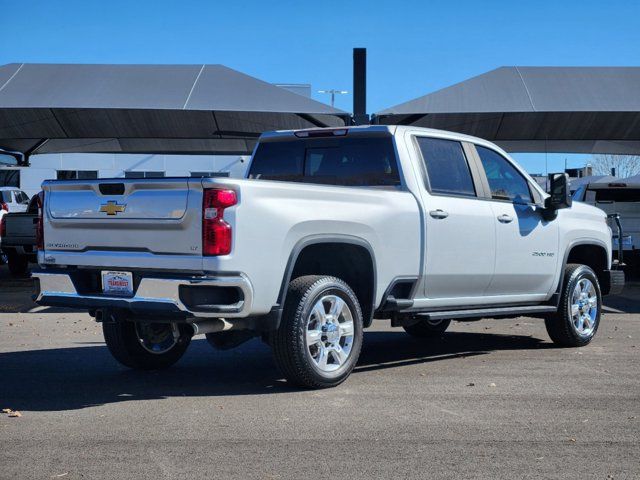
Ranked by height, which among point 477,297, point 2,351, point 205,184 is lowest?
point 2,351

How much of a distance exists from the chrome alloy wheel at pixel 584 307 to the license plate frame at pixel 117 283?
187 inches

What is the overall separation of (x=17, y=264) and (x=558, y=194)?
15597 millimetres

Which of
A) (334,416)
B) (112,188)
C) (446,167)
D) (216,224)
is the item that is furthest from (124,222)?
(446,167)

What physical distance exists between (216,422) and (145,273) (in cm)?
124

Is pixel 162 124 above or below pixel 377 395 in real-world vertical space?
above

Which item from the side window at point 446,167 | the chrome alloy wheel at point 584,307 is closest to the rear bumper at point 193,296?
the side window at point 446,167

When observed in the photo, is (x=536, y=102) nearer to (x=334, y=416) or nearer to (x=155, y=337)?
(x=155, y=337)

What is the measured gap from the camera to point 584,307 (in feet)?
31.3

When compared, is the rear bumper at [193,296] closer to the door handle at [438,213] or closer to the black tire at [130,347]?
the black tire at [130,347]

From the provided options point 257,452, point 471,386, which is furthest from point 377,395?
point 257,452

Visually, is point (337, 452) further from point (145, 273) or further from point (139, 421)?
point (145, 273)

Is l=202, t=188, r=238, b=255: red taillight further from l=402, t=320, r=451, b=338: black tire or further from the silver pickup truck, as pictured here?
l=402, t=320, r=451, b=338: black tire

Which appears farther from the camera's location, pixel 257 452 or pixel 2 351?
pixel 2 351

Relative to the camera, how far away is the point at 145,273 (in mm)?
6438
